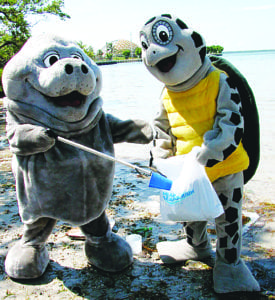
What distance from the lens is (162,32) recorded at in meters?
2.31

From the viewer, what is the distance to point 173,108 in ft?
8.20

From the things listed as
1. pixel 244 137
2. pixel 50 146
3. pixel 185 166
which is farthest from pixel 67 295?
pixel 244 137

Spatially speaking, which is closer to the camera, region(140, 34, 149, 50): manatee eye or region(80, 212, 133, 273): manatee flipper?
region(140, 34, 149, 50): manatee eye

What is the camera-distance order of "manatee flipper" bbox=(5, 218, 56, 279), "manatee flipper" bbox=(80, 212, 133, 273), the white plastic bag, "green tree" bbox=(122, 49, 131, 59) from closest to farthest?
the white plastic bag < "manatee flipper" bbox=(5, 218, 56, 279) < "manatee flipper" bbox=(80, 212, 133, 273) < "green tree" bbox=(122, 49, 131, 59)

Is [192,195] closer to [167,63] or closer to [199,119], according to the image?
[199,119]

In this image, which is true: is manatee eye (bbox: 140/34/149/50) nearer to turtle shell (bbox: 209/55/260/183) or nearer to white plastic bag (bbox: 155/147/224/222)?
turtle shell (bbox: 209/55/260/183)

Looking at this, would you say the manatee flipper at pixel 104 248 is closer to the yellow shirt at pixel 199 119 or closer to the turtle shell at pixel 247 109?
the yellow shirt at pixel 199 119

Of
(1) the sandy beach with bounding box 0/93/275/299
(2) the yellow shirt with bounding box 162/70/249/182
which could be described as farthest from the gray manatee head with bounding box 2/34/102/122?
(1) the sandy beach with bounding box 0/93/275/299

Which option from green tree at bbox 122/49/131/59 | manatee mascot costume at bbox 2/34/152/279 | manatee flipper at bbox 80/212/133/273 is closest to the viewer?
manatee mascot costume at bbox 2/34/152/279

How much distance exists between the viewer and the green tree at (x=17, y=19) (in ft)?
62.4

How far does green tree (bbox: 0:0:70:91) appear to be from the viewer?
19.0 meters

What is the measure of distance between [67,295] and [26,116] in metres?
1.29

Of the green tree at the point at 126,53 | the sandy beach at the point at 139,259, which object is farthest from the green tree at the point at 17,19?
the green tree at the point at 126,53

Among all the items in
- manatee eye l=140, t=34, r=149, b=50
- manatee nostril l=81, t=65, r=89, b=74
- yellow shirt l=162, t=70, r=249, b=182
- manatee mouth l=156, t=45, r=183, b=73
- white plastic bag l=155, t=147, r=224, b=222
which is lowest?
white plastic bag l=155, t=147, r=224, b=222
